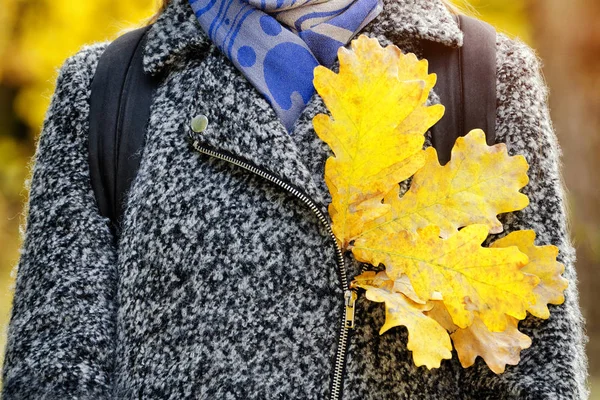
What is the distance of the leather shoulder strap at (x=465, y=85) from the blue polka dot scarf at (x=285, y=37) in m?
0.18

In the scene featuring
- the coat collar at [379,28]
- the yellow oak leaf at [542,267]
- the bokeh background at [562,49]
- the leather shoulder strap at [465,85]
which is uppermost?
the bokeh background at [562,49]

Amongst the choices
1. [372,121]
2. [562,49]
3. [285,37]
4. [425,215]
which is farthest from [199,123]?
[562,49]

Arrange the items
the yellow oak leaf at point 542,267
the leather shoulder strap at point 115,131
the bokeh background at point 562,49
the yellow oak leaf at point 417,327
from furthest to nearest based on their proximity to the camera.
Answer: the bokeh background at point 562,49 < the leather shoulder strap at point 115,131 < the yellow oak leaf at point 542,267 < the yellow oak leaf at point 417,327

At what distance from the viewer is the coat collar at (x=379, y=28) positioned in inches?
62.1

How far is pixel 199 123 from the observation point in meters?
1.54

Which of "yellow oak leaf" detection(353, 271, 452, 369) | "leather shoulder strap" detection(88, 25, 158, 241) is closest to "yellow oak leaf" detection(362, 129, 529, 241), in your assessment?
"yellow oak leaf" detection(353, 271, 452, 369)

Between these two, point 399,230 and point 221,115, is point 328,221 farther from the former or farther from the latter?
point 221,115

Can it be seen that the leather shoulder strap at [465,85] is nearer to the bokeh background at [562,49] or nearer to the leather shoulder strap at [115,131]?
the leather shoulder strap at [115,131]

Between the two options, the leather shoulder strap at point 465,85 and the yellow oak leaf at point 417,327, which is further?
the leather shoulder strap at point 465,85

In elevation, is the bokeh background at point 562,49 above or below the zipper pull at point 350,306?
above

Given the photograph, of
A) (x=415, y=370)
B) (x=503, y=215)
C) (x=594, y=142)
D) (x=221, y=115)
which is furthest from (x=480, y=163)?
(x=594, y=142)

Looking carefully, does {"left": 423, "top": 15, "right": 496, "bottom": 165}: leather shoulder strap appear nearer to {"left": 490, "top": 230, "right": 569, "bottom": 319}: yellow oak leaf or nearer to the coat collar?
the coat collar

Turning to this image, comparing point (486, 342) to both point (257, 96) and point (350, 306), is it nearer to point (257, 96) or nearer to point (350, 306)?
point (350, 306)

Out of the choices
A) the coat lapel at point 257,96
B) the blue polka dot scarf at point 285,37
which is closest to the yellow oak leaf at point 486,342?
the coat lapel at point 257,96
